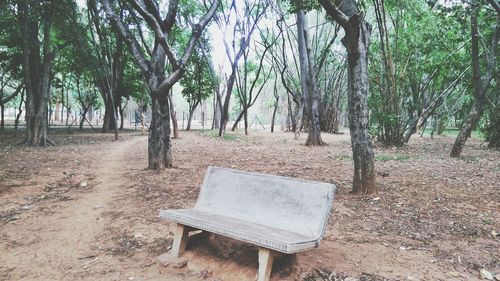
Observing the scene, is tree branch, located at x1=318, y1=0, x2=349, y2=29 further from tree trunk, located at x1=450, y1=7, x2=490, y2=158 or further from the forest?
tree trunk, located at x1=450, y1=7, x2=490, y2=158

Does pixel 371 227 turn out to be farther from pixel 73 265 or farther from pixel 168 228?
pixel 73 265

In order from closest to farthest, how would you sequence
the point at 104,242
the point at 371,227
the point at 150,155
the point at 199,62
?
the point at 104,242 → the point at 371,227 → the point at 150,155 → the point at 199,62

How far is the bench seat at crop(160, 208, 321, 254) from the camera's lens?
2920mm

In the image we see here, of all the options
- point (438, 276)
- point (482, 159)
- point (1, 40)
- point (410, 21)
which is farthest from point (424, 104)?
point (1, 40)

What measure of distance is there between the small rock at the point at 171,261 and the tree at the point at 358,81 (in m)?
3.47

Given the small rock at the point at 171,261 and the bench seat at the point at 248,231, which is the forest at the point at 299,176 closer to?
the small rock at the point at 171,261

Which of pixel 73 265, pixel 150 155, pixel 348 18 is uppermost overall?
pixel 348 18

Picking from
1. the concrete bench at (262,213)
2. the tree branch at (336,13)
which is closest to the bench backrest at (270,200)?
the concrete bench at (262,213)

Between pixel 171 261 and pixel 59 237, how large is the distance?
1706 mm

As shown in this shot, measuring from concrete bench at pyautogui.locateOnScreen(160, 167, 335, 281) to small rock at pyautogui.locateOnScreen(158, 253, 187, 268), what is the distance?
63 millimetres

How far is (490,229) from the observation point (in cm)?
461

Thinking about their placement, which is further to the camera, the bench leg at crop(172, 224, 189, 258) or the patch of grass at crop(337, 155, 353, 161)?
the patch of grass at crop(337, 155, 353, 161)

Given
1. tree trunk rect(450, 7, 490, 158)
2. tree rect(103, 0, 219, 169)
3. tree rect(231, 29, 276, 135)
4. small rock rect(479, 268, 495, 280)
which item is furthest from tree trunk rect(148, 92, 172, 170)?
tree rect(231, 29, 276, 135)

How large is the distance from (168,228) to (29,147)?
10.7 m
